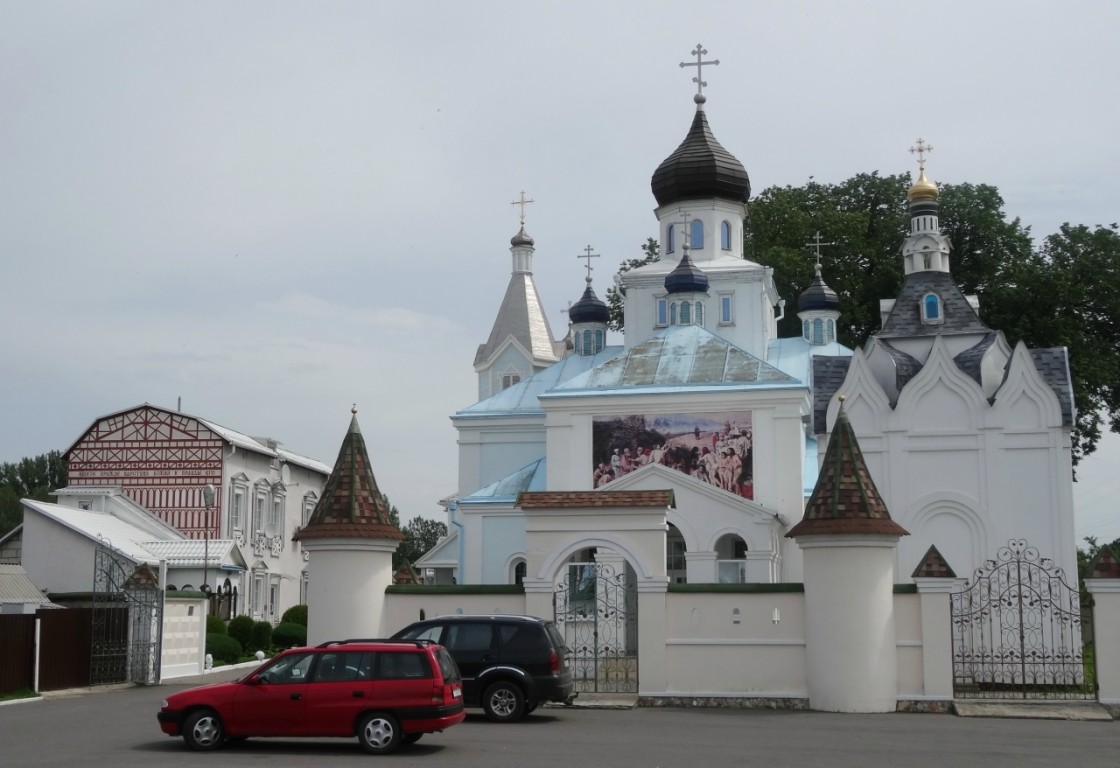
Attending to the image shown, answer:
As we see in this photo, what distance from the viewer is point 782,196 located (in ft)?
178

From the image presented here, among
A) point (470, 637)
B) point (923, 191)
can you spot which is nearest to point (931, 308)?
point (923, 191)

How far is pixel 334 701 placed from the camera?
13719 mm

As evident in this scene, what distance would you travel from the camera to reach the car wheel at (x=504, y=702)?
16.6m

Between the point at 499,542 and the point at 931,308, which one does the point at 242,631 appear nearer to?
the point at 499,542

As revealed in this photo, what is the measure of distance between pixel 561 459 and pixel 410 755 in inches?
842

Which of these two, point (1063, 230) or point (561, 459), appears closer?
point (561, 459)

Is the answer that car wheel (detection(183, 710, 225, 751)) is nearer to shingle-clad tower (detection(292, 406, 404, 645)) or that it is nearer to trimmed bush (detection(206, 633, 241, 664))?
shingle-clad tower (detection(292, 406, 404, 645))

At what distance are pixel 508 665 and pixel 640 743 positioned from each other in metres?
2.61

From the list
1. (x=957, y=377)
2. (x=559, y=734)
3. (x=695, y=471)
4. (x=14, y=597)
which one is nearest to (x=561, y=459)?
(x=695, y=471)

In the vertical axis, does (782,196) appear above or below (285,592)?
A: above

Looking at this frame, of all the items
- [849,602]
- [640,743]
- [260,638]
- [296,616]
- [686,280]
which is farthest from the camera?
[296,616]

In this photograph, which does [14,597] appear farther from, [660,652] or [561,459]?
[660,652]


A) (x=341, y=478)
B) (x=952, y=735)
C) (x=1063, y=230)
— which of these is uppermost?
(x=1063, y=230)

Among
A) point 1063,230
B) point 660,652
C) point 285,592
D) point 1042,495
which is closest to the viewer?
point 660,652
